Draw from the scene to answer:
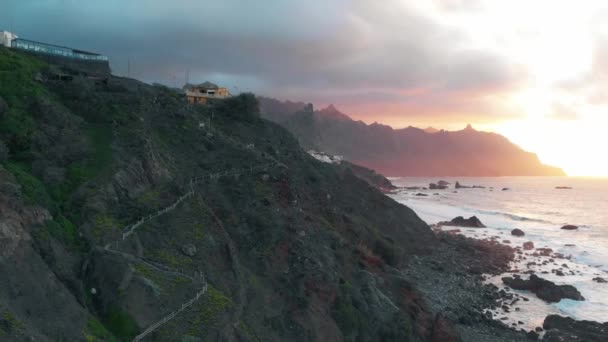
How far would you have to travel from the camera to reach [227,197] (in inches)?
1087

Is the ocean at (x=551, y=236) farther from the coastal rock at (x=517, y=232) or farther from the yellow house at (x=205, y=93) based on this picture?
the yellow house at (x=205, y=93)

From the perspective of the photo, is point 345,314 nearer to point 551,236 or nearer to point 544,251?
point 544,251

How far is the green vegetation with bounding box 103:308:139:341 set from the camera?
15180 mm

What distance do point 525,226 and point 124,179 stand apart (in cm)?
8383

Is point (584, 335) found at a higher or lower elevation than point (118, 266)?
lower

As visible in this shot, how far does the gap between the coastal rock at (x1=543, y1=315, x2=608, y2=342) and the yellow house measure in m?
42.3

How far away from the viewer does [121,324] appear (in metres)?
15.4

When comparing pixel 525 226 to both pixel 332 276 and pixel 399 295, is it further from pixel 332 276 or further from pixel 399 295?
pixel 332 276

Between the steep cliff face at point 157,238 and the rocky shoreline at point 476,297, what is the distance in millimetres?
6738

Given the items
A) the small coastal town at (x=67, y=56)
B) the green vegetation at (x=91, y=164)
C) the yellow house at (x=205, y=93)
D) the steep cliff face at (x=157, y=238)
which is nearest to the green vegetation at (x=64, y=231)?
the steep cliff face at (x=157, y=238)

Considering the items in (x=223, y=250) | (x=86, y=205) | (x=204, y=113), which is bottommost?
(x=223, y=250)

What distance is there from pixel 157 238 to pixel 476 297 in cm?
3071

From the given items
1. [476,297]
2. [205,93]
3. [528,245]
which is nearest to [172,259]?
[476,297]

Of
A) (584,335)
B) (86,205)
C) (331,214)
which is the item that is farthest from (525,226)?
(86,205)
